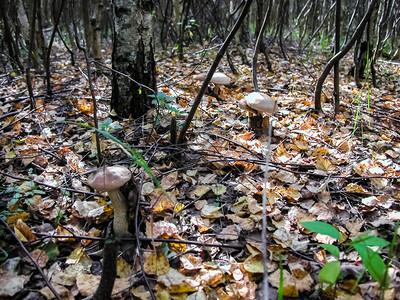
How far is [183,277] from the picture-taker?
51.6 inches

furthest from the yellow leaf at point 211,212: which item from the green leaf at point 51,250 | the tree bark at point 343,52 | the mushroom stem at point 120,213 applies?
the tree bark at point 343,52

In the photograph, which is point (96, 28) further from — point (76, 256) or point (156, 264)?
point (156, 264)

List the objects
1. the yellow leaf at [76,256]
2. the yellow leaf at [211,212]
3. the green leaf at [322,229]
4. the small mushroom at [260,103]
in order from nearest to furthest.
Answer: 1. the green leaf at [322,229]
2. the yellow leaf at [76,256]
3. the yellow leaf at [211,212]
4. the small mushroom at [260,103]

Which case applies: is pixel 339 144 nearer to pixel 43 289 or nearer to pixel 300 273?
pixel 300 273

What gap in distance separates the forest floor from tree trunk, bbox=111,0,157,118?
20cm

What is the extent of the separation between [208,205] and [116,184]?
695 millimetres

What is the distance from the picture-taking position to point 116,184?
1.27 metres

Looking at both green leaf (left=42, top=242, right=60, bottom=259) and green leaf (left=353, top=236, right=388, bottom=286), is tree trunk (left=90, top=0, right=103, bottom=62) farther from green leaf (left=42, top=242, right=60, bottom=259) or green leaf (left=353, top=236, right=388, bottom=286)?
green leaf (left=353, top=236, right=388, bottom=286)

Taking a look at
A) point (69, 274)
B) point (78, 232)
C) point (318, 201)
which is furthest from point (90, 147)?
point (318, 201)

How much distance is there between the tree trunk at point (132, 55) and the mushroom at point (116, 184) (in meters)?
1.21

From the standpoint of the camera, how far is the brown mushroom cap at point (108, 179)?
4.12ft

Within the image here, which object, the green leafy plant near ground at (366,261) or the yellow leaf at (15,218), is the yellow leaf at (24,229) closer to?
the yellow leaf at (15,218)

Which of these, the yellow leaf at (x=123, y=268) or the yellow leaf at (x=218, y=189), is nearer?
the yellow leaf at (x=123, y=268)

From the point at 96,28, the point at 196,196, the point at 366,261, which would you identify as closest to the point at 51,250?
the point at 196,196
